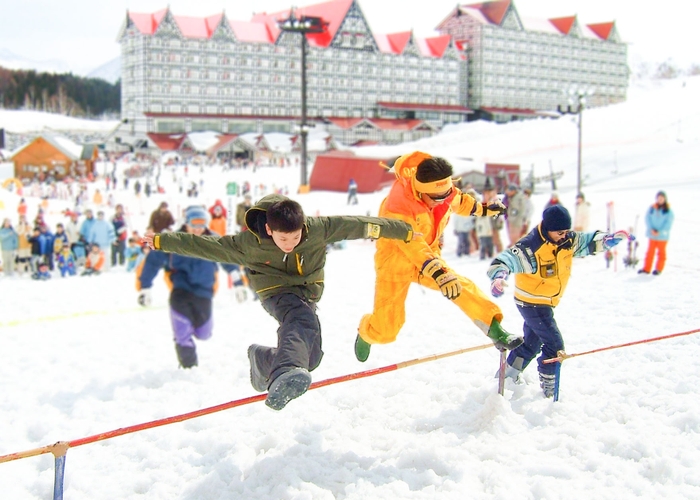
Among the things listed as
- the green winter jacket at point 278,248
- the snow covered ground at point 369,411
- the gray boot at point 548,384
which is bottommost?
the snow covered ground at point 369,411

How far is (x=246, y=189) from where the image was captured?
1326 inches

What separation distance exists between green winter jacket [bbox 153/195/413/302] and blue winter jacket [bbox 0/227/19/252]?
10.9 metres

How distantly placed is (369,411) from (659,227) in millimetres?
6799

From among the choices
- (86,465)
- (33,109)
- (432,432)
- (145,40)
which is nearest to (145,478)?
(86,465)

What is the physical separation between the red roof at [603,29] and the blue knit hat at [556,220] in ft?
281

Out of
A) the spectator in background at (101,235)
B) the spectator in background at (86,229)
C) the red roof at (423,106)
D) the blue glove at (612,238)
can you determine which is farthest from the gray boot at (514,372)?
the red roof at (423,106)

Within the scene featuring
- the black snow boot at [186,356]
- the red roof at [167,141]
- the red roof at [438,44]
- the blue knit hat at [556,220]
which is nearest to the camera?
the blue knit hat at [556,220]

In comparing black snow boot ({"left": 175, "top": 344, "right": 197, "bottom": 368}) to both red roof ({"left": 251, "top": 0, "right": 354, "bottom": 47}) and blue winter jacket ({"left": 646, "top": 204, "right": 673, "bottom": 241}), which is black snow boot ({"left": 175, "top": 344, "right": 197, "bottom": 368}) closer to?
blue winter jacket ({"left": 646, "top": 204, "right": 673, "bottom": 241})

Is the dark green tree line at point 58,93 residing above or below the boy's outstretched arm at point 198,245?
above

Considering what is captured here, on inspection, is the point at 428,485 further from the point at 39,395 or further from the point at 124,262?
the point at 124,262

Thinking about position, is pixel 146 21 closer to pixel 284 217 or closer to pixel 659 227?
pixel 659 227

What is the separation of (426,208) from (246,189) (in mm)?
29516

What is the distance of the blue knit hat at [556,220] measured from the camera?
4676 mm

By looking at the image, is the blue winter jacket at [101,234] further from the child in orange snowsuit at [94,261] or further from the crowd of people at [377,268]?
the crowd of people at [377,268]
